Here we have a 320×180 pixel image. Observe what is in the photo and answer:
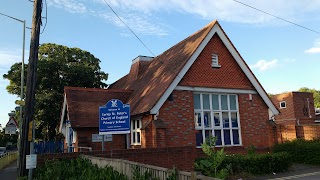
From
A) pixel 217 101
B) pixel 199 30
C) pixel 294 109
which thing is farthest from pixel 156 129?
pixel 294 109

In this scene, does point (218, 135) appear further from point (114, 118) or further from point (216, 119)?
point (114, 118)

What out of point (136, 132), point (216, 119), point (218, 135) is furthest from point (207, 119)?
point (136, 132)

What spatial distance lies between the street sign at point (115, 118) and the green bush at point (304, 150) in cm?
1021

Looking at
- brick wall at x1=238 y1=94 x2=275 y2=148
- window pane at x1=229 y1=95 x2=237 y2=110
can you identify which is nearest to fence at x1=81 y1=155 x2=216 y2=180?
window pane at x1=229 y1=95 x2=237 y2=110

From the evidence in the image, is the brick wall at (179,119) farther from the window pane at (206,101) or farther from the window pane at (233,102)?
the window pane at (233,102)

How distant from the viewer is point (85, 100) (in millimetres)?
19391

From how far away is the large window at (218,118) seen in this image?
1706cm

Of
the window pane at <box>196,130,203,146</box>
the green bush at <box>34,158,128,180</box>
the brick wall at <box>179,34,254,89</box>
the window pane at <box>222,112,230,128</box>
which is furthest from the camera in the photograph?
the window pane at <box>222,112,230,128</box>

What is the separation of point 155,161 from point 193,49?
7445mm

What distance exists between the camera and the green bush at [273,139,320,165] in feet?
53.1

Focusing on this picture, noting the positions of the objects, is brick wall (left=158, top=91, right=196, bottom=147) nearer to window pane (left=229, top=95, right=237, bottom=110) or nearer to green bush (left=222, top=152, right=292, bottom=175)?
window pane (left=229, top=95, right=237, bottom=110)

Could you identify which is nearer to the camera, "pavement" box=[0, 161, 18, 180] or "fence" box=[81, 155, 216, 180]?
"fence" box=[81, 155, 216, 180]

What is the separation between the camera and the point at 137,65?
25266 millimetres

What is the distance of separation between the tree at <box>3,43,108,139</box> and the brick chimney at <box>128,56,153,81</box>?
26.9ft
